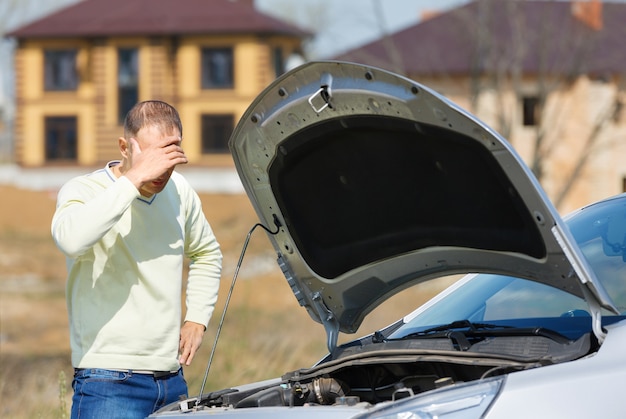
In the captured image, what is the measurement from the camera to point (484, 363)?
154 inches

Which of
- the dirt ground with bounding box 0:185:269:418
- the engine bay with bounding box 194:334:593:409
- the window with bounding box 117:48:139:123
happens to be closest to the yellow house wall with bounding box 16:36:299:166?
the window with bounding box 117:48:139:123

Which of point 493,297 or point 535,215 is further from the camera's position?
point 493,297

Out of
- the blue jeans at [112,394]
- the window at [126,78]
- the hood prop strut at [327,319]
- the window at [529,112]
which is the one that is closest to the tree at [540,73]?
the window at [529,112]

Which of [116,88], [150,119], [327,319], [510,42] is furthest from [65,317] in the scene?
[116,88]

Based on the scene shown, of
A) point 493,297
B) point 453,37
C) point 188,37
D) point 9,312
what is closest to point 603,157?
point 453,37

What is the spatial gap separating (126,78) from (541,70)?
21529mm

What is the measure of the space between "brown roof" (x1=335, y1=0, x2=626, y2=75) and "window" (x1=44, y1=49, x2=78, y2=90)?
13349 millimetres

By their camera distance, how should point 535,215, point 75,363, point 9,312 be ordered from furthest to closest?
point 9,312 < point 75,363 < point 535,215

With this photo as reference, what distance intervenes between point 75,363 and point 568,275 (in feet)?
6.18

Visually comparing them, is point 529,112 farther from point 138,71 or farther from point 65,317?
point 65,317

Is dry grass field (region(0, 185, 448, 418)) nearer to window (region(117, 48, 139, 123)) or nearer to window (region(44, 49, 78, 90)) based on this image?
window (region(44, 49, 78, 90))

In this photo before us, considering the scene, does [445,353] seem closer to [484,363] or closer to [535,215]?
[484,363]

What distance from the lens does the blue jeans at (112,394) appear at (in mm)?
4461

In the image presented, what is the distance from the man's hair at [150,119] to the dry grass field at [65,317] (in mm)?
1620
